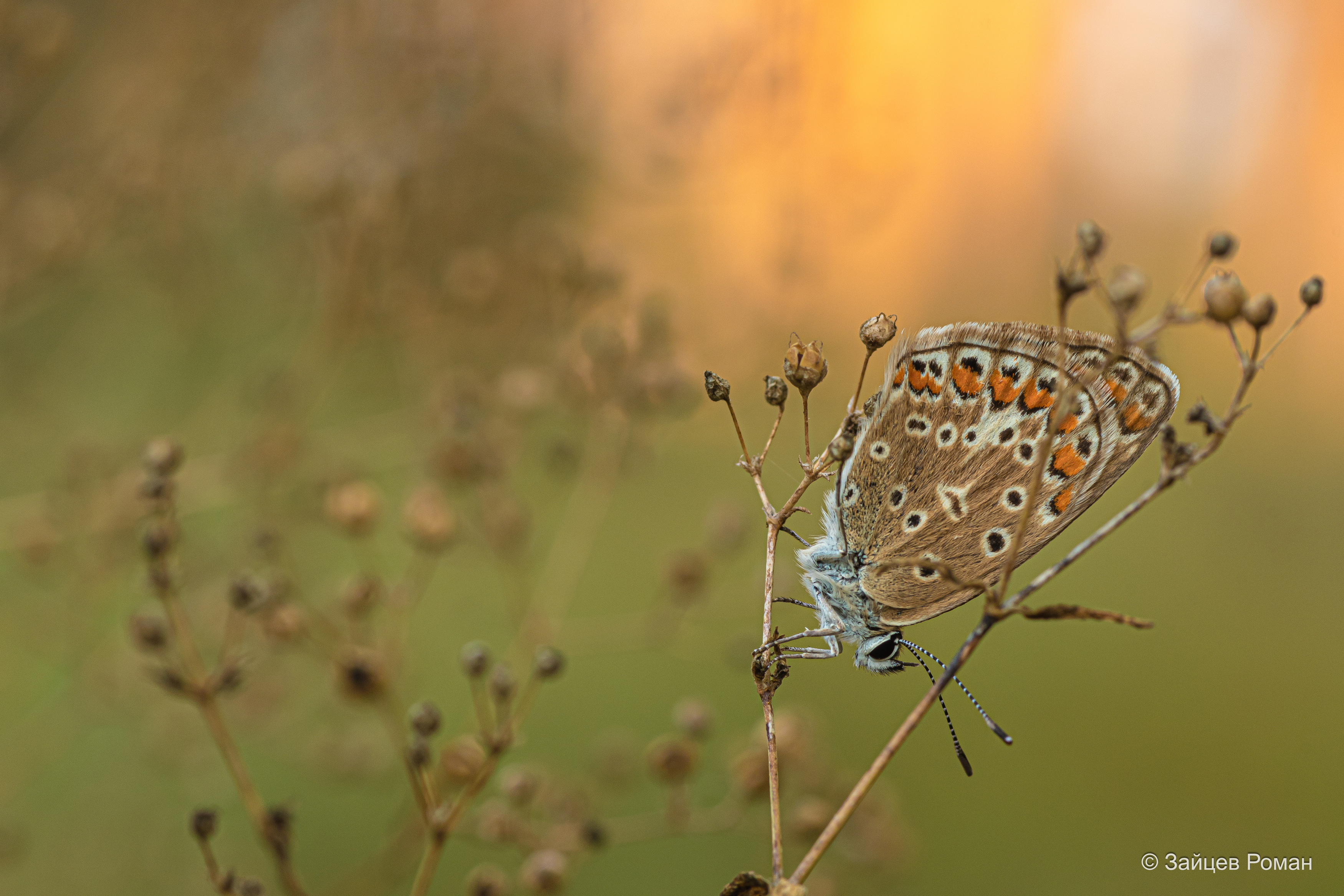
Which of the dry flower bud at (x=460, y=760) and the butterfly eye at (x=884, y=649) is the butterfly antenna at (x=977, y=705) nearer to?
the butterfly eye at (x=884, y=649)

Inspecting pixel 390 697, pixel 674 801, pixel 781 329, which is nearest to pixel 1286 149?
pixel 781 329

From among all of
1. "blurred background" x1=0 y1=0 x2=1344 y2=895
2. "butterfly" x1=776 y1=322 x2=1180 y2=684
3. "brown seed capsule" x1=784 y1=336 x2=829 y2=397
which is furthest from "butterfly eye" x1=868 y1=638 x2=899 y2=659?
"brown seed capsule" x1=784 y1=336 x2=829 y2=397

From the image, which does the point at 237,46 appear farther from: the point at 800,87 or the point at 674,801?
the point at 674,801

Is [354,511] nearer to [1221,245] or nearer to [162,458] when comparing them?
[162,458]

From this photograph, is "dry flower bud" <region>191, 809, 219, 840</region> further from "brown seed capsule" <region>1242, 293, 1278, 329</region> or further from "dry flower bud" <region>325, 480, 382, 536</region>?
"brown seed capsule" <region>1242, 293, 1278, 329</region>

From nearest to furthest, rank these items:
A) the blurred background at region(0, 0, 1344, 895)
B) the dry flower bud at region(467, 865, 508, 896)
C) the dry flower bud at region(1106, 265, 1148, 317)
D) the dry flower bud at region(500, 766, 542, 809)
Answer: the dry flower bud at region(1106, 265, 1148, 317), the dry flower bud at region(467, 865, 508, 896), the dry flower bud at region(500, 766, 542, 809), the blurred background at region(0, 0, 1344, 895)

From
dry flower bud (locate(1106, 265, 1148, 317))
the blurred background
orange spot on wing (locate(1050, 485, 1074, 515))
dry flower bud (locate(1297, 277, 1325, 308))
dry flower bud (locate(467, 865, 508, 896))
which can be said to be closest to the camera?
dry flower bud (locate(1106, 265, 1148, 317))

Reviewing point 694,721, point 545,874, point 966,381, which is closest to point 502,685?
point 545,874
